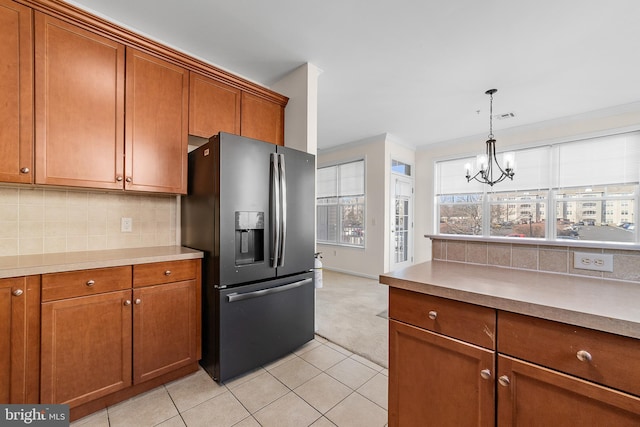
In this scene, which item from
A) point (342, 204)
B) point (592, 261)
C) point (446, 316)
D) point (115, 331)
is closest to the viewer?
point (446, 316)

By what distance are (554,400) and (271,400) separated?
5.00 feet

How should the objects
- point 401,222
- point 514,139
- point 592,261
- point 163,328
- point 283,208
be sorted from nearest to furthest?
point 592,261 < point 163,328 < point 283,208 < point 514,139 < point 401,222

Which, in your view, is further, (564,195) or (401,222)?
(401,222)

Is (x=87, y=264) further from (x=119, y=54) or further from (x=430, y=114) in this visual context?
(x=430, y=114)

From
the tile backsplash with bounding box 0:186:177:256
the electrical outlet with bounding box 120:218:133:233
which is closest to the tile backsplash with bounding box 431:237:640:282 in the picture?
the tile backsplash with bounding box 0:186:177:256

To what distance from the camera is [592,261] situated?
3.91 feet

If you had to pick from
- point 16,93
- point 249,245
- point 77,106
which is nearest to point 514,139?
point 249,245

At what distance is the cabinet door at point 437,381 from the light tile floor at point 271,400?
0.53m

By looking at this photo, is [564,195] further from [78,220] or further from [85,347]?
[78,220]

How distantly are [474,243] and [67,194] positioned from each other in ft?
9.30

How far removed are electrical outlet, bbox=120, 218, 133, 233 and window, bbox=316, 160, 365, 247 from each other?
12.5 feet

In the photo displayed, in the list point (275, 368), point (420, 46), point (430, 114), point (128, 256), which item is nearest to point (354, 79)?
point (420, 46)

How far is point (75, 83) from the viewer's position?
1.69 metres

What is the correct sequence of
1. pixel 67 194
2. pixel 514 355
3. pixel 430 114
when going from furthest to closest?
pixel 430 114, pixel 67 194, pixel 514 355
